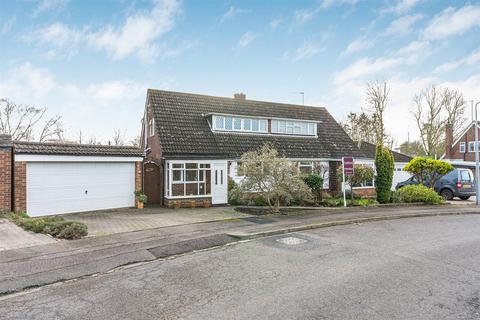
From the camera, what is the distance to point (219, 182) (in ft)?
58.0

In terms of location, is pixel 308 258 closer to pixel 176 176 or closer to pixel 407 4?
pixel 176 176

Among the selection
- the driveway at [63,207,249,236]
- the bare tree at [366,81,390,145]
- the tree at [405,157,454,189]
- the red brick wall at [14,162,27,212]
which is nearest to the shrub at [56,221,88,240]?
the driveway at [63,207,249,236]

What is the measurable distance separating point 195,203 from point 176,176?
70.0 inches

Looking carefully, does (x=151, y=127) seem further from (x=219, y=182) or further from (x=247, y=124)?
(x=247, y=124)

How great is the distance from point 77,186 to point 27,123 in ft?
76.2

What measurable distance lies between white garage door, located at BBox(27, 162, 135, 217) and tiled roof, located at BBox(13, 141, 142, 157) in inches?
20.5

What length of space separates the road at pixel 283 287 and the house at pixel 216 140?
24.3 feet

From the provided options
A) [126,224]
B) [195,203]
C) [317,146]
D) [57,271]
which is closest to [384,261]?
[57,271]

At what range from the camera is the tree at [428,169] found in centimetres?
1900

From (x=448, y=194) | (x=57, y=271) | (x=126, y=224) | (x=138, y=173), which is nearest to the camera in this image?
(x=57, y=271)

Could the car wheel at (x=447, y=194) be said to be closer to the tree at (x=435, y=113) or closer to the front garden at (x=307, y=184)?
the front garden at (x=307, y=184)

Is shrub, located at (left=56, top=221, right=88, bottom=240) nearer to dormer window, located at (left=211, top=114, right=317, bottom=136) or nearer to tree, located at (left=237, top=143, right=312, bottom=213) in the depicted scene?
tree, located at (left=237, top=143, right=312, bottom=213)

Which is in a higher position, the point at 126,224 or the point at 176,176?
the point at 176,176

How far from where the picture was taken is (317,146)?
72.2 feet
